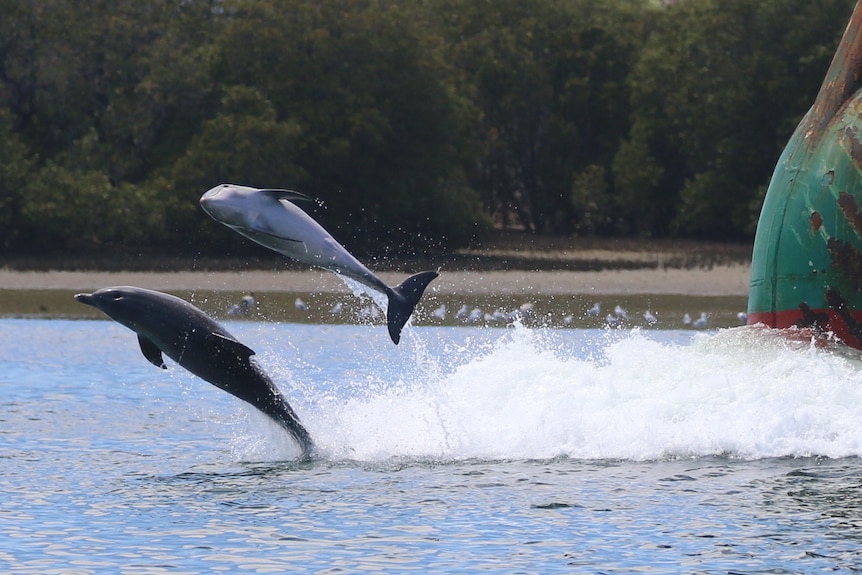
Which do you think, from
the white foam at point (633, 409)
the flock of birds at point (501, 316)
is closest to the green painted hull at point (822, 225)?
the white foam at point (633, 409)

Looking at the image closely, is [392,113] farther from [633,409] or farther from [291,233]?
[291,233]

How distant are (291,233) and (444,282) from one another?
3125cm

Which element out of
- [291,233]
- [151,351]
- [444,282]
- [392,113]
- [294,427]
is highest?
[392,113]

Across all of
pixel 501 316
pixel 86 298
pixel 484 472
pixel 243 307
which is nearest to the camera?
pixel 86 298

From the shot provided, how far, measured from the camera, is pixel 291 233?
1329cm

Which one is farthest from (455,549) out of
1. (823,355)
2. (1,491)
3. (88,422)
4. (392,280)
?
(392,280)

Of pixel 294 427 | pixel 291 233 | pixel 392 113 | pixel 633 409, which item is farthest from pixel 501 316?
pixel 392 113

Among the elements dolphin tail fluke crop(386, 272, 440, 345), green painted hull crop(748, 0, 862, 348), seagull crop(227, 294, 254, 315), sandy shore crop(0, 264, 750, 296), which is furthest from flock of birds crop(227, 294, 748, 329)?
dolphin tail fluke crop(386, 272, 440, 345)

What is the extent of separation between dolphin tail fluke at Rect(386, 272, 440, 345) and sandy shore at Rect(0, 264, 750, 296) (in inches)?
1070

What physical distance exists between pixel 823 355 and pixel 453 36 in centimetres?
5890

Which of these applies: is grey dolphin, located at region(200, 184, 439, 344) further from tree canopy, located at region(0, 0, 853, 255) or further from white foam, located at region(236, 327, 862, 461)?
tree canopy, located at region(0, 0, 853, 255)

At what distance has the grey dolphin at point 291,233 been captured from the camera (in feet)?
43.1

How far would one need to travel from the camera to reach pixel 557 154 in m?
74.7

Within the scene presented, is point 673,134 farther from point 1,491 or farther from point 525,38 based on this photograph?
point 1,491
